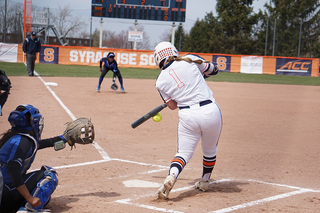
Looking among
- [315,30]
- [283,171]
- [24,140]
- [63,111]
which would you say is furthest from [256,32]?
[24,140]

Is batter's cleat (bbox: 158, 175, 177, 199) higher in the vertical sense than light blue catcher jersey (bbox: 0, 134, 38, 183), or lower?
lower

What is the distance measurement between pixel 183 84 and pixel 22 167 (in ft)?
6.18

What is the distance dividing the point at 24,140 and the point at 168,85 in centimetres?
165

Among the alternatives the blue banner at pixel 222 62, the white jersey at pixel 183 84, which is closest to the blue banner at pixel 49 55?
the blue banner at pixel 222 62

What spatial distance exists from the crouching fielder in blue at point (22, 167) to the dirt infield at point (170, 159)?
374 mm

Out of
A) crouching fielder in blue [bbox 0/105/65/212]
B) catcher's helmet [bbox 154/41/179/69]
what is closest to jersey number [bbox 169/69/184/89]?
catcher's helmet [bbox 154/41/179/69]

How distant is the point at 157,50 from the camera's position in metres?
4.06

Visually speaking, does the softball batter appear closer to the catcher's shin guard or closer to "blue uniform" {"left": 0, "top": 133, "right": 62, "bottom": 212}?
the catcher's shin guard

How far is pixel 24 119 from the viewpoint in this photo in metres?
3.10

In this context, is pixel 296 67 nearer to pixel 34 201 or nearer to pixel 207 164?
pixel 207 164

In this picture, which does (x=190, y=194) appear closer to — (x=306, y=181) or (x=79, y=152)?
(x=306, y=181)

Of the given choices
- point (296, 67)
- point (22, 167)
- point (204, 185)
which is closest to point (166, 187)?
point (204, 185)

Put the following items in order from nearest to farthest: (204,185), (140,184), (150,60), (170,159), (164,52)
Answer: (164,52) → (204,185) → (140,184) → (170,159) → (150,60)

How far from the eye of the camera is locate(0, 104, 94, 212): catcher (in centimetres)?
301
